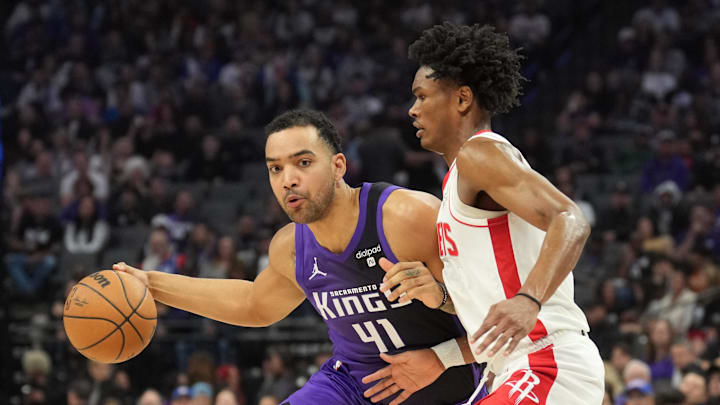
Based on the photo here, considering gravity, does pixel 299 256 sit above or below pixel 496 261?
above

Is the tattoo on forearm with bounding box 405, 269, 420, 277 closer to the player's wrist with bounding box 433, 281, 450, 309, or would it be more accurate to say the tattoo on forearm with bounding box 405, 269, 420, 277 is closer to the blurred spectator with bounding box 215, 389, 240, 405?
the player's wrist with bounding box 433, 281, 450, 309

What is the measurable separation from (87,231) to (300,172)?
364 inches

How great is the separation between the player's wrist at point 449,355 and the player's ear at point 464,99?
115 cm

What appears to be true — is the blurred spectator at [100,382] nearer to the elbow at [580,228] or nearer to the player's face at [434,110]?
the player's face at [434,110]

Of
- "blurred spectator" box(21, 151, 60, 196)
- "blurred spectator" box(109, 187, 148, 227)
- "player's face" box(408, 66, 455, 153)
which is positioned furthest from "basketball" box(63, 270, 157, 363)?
"blurred spectator" box(21, 151, 60, 196)

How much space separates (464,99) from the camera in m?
3.87

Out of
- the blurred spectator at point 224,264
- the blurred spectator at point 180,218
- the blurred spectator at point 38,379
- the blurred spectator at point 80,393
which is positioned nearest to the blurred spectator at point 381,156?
the blurred spectator at point 224,264

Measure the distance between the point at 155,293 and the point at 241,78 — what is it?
1069 cm

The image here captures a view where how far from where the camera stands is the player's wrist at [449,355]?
436 cm

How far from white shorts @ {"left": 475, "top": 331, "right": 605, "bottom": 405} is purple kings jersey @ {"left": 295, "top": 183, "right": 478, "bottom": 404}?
2.97 ft

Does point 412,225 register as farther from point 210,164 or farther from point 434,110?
point 210,164

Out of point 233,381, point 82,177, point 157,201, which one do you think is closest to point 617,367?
point 233,381

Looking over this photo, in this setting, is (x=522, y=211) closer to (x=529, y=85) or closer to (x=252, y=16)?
(x=529, y=85)

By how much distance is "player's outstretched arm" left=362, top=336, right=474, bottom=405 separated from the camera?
4340 mm
